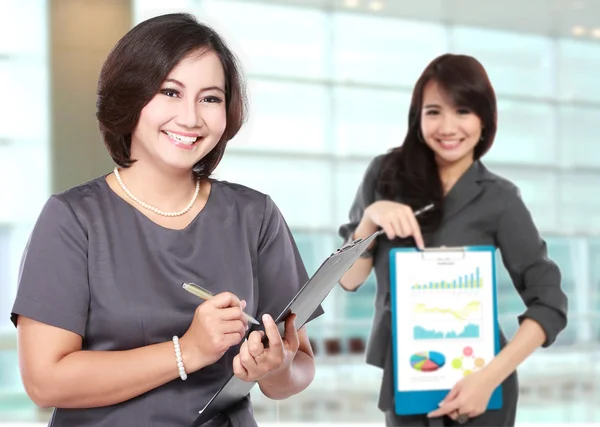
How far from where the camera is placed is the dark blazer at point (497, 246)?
2457mm

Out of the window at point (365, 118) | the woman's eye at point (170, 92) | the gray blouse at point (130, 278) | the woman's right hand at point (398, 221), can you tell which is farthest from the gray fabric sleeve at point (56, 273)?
the window at point (365, 118)

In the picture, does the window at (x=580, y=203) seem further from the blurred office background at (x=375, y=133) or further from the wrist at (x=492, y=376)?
the wrist at (x=492, y=376)

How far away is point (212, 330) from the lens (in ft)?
4.80

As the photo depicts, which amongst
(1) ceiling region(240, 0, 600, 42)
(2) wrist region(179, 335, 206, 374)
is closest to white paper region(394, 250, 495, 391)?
(2) wrist region(179, 335, 206, 374)

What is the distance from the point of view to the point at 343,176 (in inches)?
318

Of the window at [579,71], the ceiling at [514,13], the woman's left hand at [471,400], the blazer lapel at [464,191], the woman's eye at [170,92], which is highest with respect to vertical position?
the ceiling at [514,13]

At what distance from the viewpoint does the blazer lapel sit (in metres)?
2.47

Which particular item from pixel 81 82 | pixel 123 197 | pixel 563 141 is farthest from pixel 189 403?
pixel 563 141

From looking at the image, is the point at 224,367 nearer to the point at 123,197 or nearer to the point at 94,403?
the point at 94,403

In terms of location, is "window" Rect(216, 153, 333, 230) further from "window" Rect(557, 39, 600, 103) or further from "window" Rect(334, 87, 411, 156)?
"window" Rect(557, 39, 600, 103)

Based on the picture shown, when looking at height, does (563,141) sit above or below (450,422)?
above

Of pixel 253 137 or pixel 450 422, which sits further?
pixel 253 137

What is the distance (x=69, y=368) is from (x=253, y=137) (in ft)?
20.5

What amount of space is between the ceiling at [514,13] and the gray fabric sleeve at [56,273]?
6.19 metres
